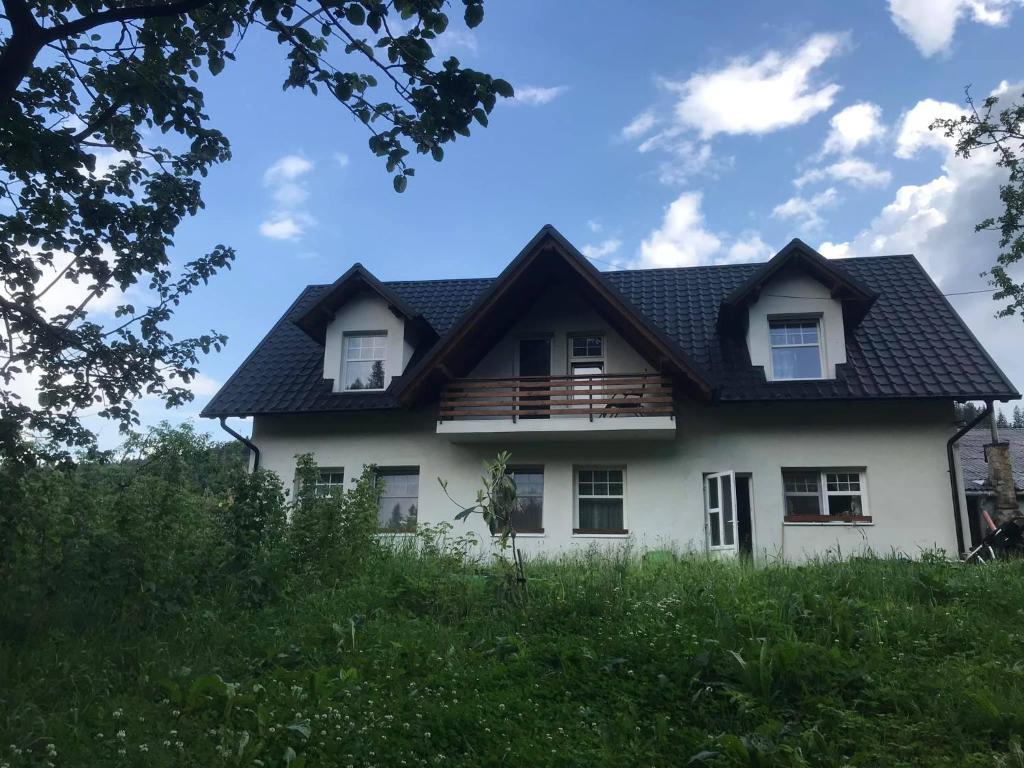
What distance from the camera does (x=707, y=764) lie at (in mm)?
5480

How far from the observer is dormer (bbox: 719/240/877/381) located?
15375mm

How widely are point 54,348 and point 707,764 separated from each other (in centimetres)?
721

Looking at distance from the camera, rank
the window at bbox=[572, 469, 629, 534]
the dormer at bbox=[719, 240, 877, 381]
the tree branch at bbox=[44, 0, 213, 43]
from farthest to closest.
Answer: the window at bbox=[572, 469, 629, 534] → the dormer at bbox=[719, 240, 877, 381] → the tree branch at bbox=[44, 0, 213, 43]

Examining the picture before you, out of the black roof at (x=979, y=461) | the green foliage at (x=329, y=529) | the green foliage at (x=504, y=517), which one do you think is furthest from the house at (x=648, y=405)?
the black roof at (x=979, y=461)

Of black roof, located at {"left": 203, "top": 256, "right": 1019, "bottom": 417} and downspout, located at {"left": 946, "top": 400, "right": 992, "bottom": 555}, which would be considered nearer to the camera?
downspout, located at {"left": 946, "top": 400, "right": 992, "bottom": 555}

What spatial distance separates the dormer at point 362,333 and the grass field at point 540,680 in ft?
26.6

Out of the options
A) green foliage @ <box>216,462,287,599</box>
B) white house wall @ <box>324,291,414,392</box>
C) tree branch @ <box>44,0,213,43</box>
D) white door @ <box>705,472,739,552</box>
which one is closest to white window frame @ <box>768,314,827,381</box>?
white door @ <box>705,472,739,552</box>

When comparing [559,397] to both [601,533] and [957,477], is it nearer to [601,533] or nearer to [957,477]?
[601,533]

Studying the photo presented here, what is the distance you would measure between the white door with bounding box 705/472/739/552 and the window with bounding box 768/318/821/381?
2.53 m

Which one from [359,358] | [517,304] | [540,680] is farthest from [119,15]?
[359,358]

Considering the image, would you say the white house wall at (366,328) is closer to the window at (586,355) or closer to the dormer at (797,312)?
the window at (586,355)

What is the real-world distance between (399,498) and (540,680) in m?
9.88

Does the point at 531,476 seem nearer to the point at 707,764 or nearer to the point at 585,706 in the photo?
the point at 585,706

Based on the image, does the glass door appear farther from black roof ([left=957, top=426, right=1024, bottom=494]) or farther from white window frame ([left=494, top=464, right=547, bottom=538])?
black roof ([left=957, top=426, right=1024, bottom=494])
